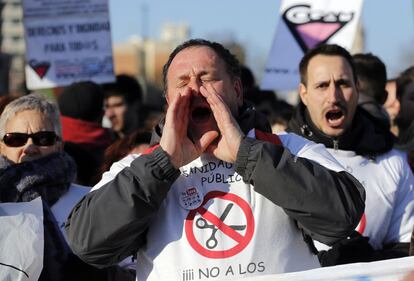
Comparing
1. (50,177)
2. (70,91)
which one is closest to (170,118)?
(50,177)

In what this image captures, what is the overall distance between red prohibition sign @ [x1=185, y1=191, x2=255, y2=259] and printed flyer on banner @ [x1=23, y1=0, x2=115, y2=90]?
5259mm

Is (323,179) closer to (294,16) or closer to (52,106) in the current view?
(52,106)

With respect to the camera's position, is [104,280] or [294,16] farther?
[294,16]

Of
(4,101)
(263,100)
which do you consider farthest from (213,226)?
(263,100)

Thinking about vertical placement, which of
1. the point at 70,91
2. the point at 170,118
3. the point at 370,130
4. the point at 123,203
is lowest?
the point at 70,91

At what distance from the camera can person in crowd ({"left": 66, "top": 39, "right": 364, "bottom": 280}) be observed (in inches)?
149

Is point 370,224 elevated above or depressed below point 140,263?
below

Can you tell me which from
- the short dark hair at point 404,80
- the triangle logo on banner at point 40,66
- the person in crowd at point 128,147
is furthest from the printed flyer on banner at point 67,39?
the person in crowd at point 128,147

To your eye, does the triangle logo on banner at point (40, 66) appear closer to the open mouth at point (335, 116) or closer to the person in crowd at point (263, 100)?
the person in crowd at point (263, 100)

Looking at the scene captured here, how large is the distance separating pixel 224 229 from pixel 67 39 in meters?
5.60

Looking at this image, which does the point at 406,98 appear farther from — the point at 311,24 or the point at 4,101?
the point at 4,101

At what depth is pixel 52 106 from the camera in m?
5.64

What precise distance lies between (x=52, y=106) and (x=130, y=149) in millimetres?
907

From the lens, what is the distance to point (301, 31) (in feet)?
28.2
